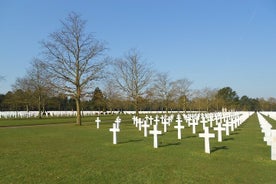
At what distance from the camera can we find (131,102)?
50.3m

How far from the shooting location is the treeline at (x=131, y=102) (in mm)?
55312

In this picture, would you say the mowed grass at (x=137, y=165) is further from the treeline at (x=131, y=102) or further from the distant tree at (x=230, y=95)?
the distant tree at (x=230, y=95)

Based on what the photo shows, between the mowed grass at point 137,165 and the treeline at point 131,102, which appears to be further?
the treeline at point 131,102

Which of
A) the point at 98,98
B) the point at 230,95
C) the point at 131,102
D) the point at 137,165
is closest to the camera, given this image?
the point at 137,165

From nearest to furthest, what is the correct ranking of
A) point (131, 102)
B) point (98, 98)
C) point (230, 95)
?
point (131, 102), point (98, 98), point (230, 95)

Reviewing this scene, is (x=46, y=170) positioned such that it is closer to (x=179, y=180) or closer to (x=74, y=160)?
→ (x=74, y=160)

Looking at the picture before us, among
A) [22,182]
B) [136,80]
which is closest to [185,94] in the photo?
[136,80]

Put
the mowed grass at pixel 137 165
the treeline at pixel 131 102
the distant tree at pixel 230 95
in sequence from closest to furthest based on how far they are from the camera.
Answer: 1. the mowed grass at pixel 137 165
2. the treeline at pixel 131 102
3. the distant tree at pixel 230 95

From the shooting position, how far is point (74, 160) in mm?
9945

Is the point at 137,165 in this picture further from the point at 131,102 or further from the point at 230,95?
the point at 230,95

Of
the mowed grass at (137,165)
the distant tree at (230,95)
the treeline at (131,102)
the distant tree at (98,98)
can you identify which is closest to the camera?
the mowed grass at (137,165)

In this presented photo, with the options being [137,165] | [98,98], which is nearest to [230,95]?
[98,98]

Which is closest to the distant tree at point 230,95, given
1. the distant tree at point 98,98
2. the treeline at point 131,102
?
the treeline at point 131,102

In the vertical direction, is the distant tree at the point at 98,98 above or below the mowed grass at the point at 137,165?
above
